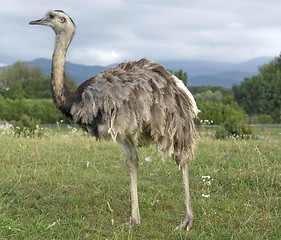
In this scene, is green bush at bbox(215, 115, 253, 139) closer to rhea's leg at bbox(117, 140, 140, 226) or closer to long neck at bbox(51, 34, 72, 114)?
rhea's leg at bbox(117, 140, 140, 226)

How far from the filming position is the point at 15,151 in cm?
680

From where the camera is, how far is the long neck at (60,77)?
152 inches

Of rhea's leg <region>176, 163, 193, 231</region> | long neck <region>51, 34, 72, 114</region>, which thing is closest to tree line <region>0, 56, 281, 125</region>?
rhea's leg <region>176, 163, 193, 231</region>

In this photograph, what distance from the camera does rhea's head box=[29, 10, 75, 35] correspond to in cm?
410

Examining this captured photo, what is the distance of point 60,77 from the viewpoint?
395 centimetres

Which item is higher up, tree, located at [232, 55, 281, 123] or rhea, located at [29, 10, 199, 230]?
rhea, located at [29, 10, 199, 230]

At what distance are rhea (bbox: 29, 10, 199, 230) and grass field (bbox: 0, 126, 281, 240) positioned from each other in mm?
294

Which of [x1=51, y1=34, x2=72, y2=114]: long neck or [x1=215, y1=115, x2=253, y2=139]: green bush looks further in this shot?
[x1=215, y1=115, x2=253, y2=139]: green bush

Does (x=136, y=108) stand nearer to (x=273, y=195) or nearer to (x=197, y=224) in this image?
(x=197, y=224)

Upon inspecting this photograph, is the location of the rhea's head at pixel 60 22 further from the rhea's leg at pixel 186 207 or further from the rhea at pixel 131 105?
the rhea's leg at pixel 186 207

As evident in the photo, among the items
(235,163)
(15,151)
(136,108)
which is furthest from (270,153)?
(15,151)

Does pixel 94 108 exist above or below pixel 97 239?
above

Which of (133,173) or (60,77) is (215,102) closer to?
(133,173)

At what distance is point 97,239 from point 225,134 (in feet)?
20.9
